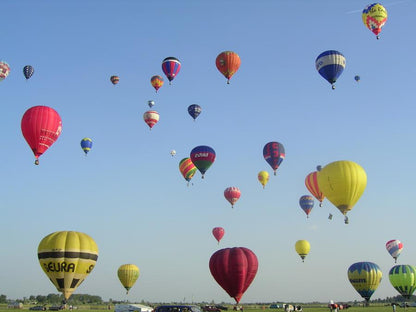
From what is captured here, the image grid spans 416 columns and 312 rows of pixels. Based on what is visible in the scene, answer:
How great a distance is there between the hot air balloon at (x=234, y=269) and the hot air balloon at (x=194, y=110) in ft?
80.8

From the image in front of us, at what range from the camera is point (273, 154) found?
5416 centimetres

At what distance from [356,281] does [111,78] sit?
43815 millimetres

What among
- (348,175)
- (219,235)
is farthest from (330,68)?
(219,235)

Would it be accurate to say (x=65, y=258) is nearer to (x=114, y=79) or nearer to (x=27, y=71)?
(x=27, y=71)

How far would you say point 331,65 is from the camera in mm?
44938

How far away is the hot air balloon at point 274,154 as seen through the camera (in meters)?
54.2

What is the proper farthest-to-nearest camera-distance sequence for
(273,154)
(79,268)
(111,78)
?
(111,78) < (273,154) < (79,268)

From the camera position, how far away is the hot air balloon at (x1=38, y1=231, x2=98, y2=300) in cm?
3123

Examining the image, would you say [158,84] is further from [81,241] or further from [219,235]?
[81,241]

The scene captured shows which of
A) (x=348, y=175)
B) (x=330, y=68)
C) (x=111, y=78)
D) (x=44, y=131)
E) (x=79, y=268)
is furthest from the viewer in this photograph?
(x=111, y=78)

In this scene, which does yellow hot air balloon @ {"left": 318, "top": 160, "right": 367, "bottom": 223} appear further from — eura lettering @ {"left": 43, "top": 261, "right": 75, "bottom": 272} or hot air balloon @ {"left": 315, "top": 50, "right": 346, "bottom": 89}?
eura lettering @ {"left": 43, "top": 261, "right": 75, "bottom": 272}

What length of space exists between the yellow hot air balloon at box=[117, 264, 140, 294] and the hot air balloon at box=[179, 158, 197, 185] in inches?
555

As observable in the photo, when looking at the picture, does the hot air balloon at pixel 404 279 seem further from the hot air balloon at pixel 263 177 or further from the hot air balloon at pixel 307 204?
the hot air balloon at pixel 263 177

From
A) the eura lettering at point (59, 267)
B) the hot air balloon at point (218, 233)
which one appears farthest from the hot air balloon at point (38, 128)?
the hot air balloon at point (218, 233)
